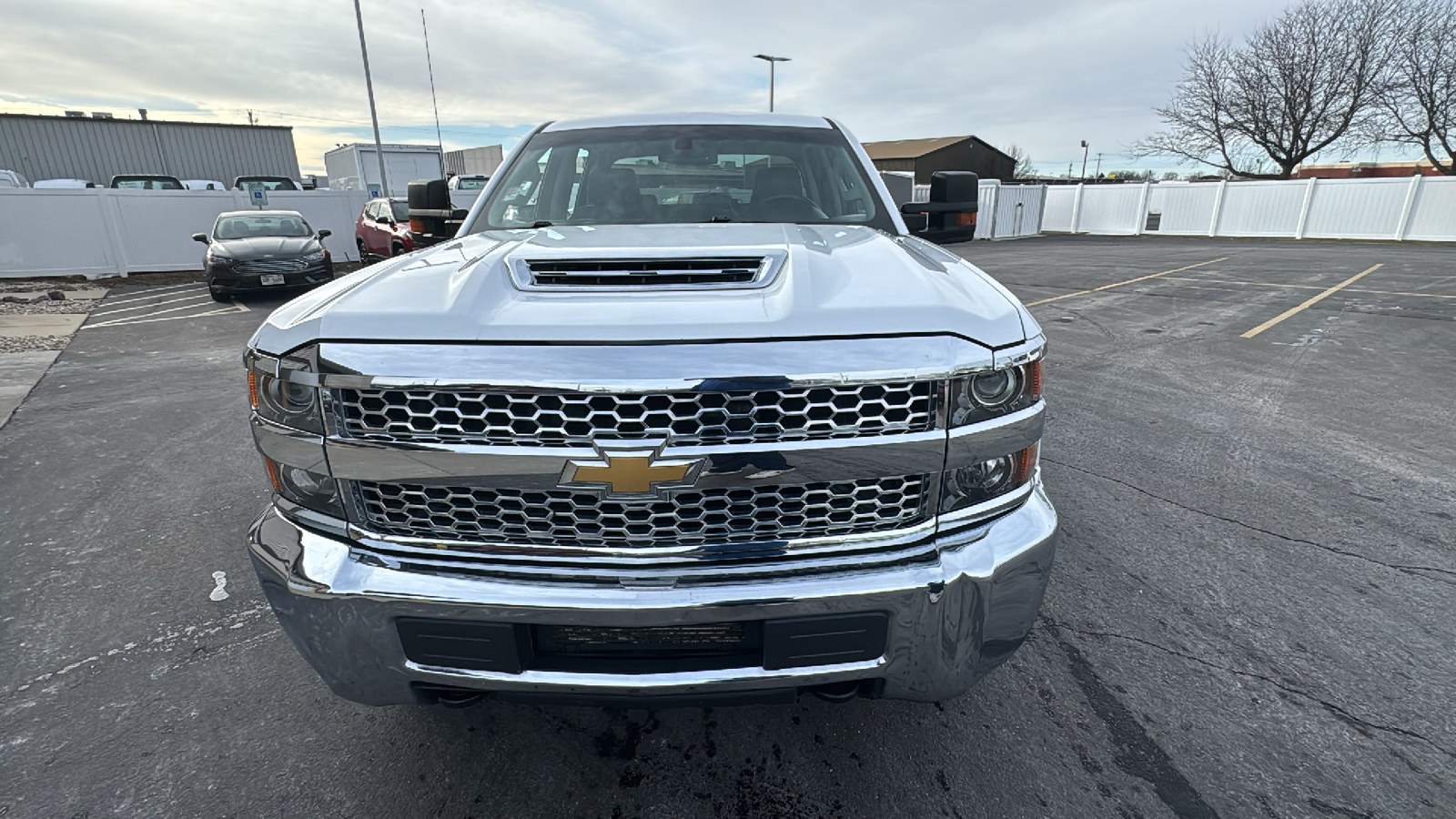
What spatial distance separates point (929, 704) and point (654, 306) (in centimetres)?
161

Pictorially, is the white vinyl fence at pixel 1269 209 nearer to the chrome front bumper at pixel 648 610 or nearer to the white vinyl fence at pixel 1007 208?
the white vinyl fence at pixel 1007 208

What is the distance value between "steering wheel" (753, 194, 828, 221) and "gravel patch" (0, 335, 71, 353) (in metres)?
9.35

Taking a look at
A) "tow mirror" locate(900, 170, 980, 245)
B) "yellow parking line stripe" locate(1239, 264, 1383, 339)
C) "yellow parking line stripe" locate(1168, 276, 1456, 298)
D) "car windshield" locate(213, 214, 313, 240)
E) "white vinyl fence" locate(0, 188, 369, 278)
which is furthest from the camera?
"white vinyl fence" locate(0, 188, 369, 278)

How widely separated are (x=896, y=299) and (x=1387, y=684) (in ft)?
7.22

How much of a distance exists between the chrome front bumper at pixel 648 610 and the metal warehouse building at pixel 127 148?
41772mm

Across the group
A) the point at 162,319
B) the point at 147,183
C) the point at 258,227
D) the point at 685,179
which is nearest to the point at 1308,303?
the point at 685,179

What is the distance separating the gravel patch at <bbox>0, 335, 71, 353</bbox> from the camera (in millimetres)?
7812

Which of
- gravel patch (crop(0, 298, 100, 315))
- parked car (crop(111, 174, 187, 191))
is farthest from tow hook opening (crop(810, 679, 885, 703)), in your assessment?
A: parked car (crop(111, 174, 187, 191))

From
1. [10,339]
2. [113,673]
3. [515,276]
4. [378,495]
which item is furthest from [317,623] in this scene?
[10,339]

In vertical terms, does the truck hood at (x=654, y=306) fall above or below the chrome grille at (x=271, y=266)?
above

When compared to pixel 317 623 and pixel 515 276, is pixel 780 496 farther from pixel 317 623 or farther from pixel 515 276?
pixel 317 623

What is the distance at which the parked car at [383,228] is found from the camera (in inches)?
493

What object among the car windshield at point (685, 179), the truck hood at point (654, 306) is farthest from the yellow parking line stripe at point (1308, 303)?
the truck hood at point (654, 306)

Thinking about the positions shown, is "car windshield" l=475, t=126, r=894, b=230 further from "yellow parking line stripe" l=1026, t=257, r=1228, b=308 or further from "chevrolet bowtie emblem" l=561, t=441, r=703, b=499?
"yellow parking line stripe" l=1026, t=257, r=1228, b=308
